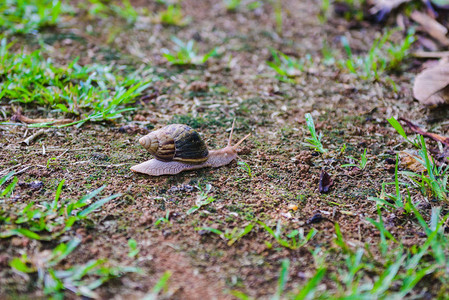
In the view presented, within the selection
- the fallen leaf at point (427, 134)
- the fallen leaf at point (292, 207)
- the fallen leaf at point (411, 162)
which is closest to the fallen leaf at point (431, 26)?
the fallen leaf at point (427, 134)

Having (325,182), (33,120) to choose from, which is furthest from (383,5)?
(33,120)

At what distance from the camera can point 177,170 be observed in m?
2.65

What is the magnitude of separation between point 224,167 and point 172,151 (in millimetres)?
385

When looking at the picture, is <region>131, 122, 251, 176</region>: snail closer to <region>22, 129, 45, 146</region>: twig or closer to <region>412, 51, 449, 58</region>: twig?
<region>22, 129, 45, 146</region>: twig

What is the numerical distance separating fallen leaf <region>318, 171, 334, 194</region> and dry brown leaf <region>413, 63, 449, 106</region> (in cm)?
130

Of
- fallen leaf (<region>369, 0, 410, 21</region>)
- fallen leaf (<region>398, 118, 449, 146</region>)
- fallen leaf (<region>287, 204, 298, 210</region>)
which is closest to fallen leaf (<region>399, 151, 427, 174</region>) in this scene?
fallen leaf (<region>398, 118, 449, 146</region>)

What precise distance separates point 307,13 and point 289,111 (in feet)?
7.51

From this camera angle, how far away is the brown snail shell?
2621mm

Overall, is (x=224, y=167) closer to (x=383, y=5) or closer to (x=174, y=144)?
(x=174, y=144)

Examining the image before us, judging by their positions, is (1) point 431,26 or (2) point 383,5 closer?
(1) point 431,26

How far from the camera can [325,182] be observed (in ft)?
8.44

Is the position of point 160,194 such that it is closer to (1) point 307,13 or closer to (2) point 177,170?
(2) point 177,170

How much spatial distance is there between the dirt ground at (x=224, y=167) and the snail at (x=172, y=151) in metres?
0.07

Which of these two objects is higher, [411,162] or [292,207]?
[411,162]
